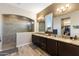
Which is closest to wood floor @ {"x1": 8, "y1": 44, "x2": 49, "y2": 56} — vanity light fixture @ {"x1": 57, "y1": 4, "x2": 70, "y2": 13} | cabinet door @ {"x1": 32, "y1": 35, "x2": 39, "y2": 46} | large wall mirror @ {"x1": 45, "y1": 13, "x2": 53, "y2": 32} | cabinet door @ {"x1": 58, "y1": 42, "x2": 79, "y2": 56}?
cabinet door @ {"x1": 32, "y1": 35, "x2": 39, "y2": 46}

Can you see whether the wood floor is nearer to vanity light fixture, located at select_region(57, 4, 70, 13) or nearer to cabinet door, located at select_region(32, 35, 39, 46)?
cabinet door, located at select_region(32, 35, 39, 46)

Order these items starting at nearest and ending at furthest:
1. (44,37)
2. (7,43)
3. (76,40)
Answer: (76,40)
(7,43)
(44,37)

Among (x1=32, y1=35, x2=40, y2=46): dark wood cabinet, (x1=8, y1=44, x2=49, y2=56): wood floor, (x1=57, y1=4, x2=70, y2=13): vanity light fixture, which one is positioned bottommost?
(x1=8, y1=44, x2=49, y2=56): wood floor

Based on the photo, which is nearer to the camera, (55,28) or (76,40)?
(76,40)

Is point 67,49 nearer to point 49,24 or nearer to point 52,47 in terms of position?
point 52,47

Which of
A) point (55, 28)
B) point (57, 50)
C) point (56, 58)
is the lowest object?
point (56, 58)

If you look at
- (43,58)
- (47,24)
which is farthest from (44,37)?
(43,58)

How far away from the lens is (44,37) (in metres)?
3.02

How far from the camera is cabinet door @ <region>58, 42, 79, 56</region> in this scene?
2.19 metres

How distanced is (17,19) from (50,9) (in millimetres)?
914

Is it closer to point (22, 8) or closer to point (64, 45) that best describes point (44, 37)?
point (64, 45)

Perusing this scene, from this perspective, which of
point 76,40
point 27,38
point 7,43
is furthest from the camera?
point 27,38

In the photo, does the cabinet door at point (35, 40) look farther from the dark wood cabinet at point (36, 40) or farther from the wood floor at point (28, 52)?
the wood floor at point (28, 52)

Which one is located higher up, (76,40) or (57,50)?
(76,40)
